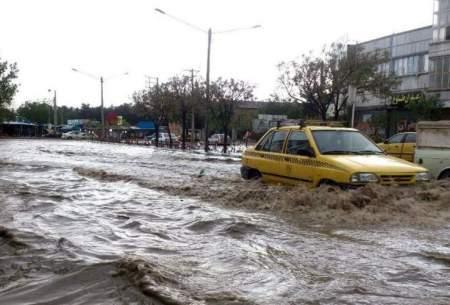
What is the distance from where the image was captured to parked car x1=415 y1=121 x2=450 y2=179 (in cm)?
1199

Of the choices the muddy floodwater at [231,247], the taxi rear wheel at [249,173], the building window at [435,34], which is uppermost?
the building window at [435,34]

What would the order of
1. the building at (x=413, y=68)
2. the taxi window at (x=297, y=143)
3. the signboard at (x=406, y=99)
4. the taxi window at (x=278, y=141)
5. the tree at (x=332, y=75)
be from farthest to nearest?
1. the building at (x=413, y=68)
2. the signboard at (x=406, y=99)
3. the tree at (x=332, y=75)
4. the taxi window at (x=278, y=141)
5. the taxi window at (x=297, y=143)

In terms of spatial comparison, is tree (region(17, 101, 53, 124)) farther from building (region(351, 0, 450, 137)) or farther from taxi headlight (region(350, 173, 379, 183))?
taxi headlight (region(350, 173, 379, 183))

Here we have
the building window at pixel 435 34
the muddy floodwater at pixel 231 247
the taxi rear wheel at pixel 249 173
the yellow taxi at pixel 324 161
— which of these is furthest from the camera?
the building window at pixel 435 34

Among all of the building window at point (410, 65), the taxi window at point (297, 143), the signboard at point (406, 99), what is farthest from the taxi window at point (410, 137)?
the building window at point (410, 65)

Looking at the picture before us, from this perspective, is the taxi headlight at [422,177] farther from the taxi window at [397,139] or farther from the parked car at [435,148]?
the taxi window at [397,139]

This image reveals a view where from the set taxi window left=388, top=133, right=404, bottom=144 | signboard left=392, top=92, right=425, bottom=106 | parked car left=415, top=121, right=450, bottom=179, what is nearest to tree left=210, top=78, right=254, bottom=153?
signboard left=392, top=92, right=425, bottom=106

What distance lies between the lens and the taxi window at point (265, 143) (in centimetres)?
1090

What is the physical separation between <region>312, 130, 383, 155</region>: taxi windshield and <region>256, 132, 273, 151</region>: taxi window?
1.23m

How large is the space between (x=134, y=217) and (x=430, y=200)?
445 cm

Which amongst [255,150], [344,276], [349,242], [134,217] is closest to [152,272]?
[344,276]

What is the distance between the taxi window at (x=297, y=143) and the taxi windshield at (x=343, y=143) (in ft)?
0.60

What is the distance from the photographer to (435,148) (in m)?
12.3

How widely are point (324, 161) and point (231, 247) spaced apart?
3266 mm
